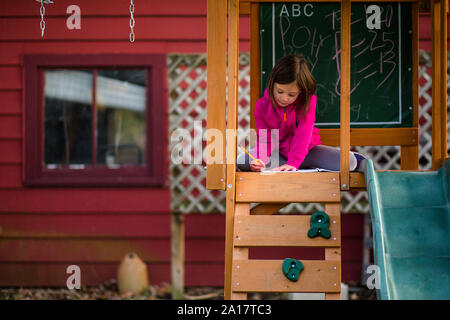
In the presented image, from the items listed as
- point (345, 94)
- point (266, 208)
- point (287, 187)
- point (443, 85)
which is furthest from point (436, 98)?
point (266, 208)

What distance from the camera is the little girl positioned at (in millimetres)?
3291

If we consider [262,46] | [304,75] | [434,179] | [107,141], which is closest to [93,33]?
[107,141]

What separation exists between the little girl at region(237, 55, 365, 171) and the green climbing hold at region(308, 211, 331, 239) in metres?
0.45

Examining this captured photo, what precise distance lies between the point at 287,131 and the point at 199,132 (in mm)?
2005

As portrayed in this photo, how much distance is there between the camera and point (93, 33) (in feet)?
17.8

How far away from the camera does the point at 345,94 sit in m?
Answer: 3.03

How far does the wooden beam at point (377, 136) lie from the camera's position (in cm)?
384

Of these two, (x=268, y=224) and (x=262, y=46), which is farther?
(x=262, y=46)

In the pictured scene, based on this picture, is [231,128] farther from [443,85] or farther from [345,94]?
[443,85]

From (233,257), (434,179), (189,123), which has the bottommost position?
(233,257)

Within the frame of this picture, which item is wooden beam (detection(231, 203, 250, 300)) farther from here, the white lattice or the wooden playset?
the white lattice

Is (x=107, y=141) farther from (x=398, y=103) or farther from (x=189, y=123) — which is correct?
(x=398, y=103)
